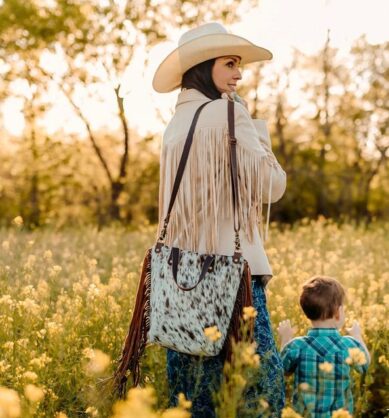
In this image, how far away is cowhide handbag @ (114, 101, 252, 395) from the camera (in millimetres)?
3064

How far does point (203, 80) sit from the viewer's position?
3.35 meters

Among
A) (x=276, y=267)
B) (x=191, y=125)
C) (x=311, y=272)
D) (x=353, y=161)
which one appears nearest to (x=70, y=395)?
(x=191, y=125)

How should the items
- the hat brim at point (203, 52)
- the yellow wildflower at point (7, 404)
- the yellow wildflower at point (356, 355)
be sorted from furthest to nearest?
the hat brim at point (203, 52)
the yellow wildflower at point (356, 355)
the yellow wildflower at point (7, 404)

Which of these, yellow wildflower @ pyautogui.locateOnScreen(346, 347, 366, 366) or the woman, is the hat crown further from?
yellow wildflower @ pyautogui.locateOnScreen(346, 347, 366, 366)

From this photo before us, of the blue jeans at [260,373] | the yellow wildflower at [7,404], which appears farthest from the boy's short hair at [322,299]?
the yellow wildflower at [7,404]

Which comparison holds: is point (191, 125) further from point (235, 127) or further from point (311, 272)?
point (311, 272)

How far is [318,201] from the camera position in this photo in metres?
19.2

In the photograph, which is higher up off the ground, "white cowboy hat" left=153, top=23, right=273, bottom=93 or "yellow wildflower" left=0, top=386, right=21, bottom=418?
"white cowboy hat" left=153, top=23, right=273, bottom=93

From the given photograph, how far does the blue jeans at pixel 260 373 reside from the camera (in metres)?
3.21

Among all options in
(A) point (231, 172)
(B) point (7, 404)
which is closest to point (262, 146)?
(A) point (231, 172)

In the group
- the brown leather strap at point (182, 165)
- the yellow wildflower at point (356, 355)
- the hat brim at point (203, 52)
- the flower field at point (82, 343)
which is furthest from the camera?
the hat brim at point (203, 52)

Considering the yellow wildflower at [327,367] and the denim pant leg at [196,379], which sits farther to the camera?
the denim pant leg at [196,379]

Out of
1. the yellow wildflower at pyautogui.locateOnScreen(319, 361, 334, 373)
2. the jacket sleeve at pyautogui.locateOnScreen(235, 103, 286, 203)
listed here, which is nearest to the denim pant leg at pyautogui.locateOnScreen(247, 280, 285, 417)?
the jacket sleeve at pyautogui.locateOnScreen(235, 103, 286, 203)

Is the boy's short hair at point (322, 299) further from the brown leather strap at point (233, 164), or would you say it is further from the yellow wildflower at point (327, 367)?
the yellow wildflower at point (327, 367)
